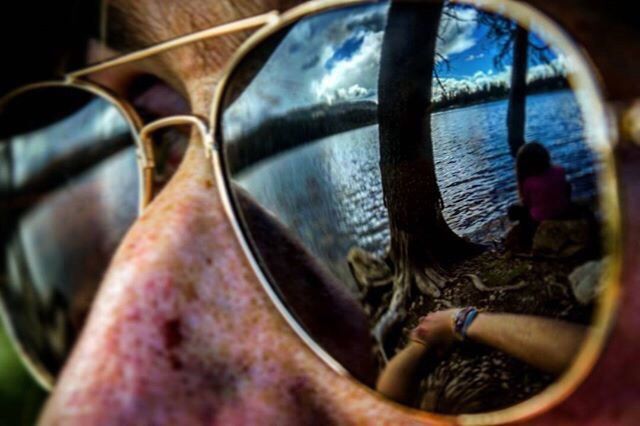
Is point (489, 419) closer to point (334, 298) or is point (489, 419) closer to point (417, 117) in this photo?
point (334, 298)

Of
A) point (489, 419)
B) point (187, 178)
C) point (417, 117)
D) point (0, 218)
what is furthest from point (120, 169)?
point (489, 419)

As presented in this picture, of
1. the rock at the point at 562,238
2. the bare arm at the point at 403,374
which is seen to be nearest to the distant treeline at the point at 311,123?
the rock at the point at 562,238

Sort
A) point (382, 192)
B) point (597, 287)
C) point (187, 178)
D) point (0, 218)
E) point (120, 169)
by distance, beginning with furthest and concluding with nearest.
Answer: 1. point (0, 218)
2. point (120, 169)
3. point (187, 178)
4. point (382, 192)
5. point (597, 287)

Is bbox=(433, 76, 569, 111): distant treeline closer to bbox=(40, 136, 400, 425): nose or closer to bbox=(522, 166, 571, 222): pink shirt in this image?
bbox=(522, 166, 571, 222): pink shirt

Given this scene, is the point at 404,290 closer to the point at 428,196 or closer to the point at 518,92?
the point at 428,196

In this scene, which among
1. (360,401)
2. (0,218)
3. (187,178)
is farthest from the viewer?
(0,218)

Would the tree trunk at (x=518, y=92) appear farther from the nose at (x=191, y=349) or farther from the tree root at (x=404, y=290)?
the nose at (x=191, y=349)

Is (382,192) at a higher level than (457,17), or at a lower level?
lower
